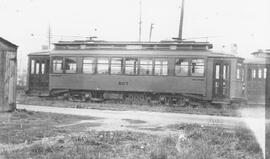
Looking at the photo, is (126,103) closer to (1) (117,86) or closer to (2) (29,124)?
(1) (117,86)

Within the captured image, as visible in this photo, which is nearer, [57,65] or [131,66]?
[131,66]

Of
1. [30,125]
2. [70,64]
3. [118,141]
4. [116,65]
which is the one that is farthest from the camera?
[70,64]

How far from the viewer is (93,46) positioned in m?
23.0

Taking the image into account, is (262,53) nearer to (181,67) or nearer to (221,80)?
(221,80)

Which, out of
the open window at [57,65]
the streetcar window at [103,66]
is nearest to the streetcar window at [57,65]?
the open window at [57,65]

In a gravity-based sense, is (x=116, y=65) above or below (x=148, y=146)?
above

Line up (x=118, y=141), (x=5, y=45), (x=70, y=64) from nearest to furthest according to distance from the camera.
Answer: (x=118, y=141) < (x=5, y=45) < (x=70, y=64)

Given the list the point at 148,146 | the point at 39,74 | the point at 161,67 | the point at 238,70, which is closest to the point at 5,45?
the point at 148,146

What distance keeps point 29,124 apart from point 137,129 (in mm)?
3203

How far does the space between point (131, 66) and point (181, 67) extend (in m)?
2.78

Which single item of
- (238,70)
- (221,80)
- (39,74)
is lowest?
(221,80)

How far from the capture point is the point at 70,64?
23062 millimetres

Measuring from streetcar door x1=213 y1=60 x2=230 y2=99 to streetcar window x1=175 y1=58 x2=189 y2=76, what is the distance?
153cm

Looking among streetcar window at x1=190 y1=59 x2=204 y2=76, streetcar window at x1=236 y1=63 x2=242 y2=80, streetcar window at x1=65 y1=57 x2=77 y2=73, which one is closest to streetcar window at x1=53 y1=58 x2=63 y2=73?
streetcar window at x1=65 y1=57 x2=77 y2=73
